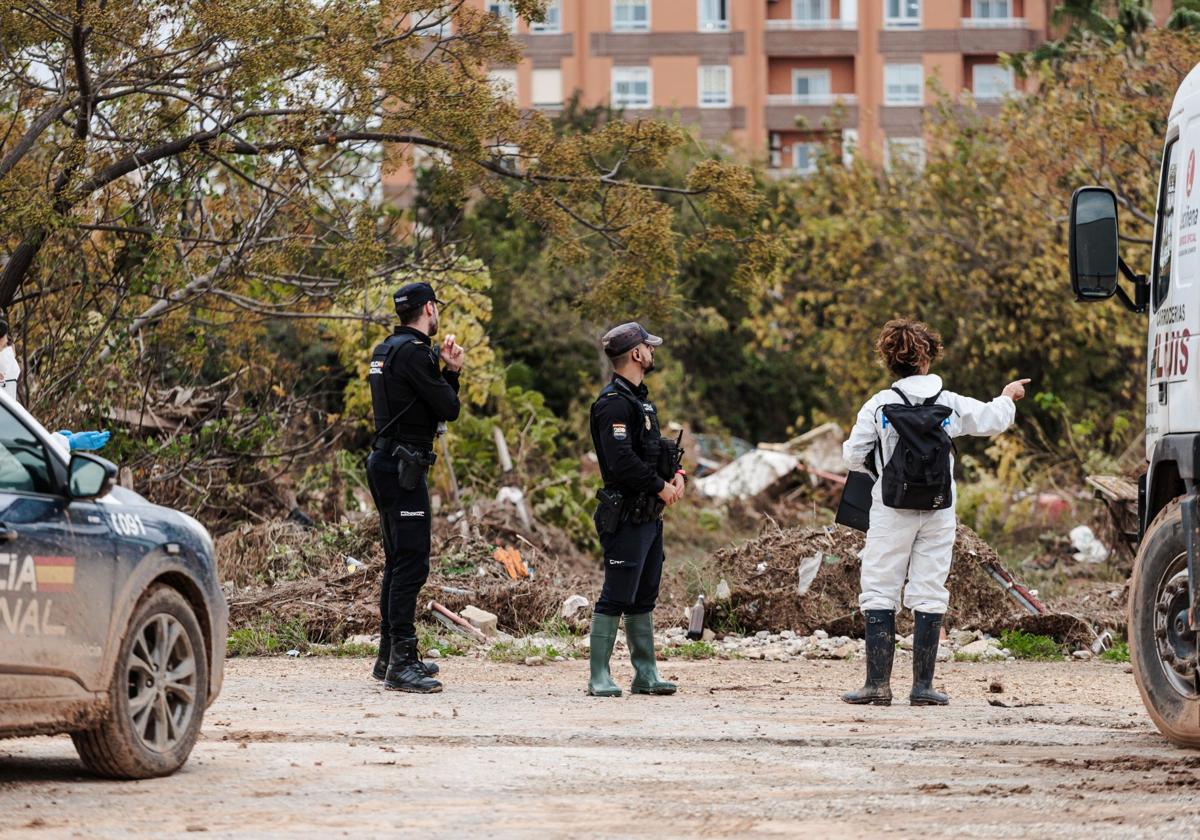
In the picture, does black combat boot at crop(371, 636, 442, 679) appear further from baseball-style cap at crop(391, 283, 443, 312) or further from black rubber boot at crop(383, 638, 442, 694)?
baseball-style cap at crop(391, 283, 443, 312)

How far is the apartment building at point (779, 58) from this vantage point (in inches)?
2657

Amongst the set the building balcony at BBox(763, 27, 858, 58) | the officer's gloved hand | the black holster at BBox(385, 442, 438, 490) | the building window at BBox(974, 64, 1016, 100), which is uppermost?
the building balcony at BBox(763, 27, 858, 58)

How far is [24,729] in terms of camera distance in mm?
6660

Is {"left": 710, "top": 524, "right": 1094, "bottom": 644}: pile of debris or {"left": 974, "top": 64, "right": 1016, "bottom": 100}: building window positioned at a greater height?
{"left": 974, "top": 64, "right": 1016, "bottom": 100}: building window

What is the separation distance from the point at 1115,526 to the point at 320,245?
766 centimetres

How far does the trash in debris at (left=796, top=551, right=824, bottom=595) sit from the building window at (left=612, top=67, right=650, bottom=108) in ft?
178

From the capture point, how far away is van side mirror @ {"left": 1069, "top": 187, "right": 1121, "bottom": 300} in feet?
27.8

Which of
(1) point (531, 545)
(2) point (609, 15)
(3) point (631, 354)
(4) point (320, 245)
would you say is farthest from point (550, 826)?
(2) point (609, 15)

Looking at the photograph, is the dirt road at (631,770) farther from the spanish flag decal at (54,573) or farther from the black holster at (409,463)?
the black holster at (409,463)

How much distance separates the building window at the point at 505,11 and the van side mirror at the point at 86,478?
1070cm

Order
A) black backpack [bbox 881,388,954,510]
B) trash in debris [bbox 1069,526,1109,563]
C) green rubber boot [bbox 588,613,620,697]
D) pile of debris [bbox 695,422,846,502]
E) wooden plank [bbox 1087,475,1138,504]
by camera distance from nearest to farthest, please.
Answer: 1. black backpack [bbox 881,388,954,510]
2. green rubber boot [bbox 588,613,620,697]
3. wooden plank [bbox 1087,475,1138,504]
4. trash in debris [bbox 1069,526,1109,563]
5. pile of debris [bbox 695,422,846,502]

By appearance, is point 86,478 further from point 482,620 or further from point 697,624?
point 697,624

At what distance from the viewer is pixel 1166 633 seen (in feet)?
26.9

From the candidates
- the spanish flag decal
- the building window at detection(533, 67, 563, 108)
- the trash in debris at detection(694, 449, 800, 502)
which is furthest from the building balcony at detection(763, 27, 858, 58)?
the spanish flag decal
